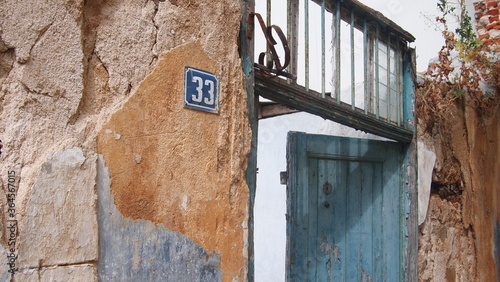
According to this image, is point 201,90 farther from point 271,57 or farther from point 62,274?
point 62,274

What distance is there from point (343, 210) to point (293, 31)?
130 cm

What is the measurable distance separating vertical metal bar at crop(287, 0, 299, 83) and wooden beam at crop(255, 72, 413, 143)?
0.30ft

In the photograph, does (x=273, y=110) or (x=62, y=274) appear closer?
(x=62, y=274)

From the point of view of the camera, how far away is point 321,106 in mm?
2711

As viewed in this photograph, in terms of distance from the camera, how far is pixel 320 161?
3.18 metres

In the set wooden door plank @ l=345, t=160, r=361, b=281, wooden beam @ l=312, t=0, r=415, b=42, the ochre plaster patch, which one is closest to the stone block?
the ochre plaster patch

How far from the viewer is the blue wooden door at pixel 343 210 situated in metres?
3.03

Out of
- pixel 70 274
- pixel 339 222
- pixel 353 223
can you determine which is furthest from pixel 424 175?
pixel 70 274

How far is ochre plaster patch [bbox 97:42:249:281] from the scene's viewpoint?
1657 millimetres

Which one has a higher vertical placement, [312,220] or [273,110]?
[273,110]

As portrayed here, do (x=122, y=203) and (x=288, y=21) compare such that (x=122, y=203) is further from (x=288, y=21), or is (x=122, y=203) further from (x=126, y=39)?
(x=288, y=21)

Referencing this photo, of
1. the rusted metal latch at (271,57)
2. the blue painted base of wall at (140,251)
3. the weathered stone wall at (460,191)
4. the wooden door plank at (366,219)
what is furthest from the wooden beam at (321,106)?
the blue painted base of wall at (140,251)

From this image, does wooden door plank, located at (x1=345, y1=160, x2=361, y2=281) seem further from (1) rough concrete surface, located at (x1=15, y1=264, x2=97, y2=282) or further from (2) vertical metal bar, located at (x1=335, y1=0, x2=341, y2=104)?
(1) rough concrete surface, located at (x1=15, y1=264, x2=97, y2=282)

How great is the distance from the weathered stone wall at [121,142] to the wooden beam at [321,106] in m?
0.30
